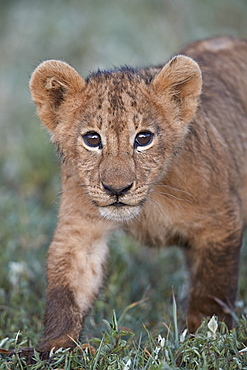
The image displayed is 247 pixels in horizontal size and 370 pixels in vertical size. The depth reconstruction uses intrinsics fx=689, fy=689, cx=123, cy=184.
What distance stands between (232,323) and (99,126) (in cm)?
191

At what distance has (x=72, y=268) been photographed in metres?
4.92

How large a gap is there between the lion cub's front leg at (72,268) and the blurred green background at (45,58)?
691 millimetres

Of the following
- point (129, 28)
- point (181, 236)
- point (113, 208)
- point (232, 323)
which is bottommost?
point (232, 323)

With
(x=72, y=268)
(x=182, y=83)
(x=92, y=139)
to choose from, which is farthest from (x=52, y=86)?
(x=72, y=268)

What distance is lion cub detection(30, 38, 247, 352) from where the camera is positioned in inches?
175

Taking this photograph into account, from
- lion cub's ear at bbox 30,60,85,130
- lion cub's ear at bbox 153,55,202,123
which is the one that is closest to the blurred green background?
lion cub's ear at bbox 30,60,85,130

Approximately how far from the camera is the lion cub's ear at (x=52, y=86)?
467 centimetres

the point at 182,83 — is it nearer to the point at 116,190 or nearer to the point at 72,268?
the point at 116,190

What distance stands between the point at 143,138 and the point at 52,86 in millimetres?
783

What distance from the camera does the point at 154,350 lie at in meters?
4.36

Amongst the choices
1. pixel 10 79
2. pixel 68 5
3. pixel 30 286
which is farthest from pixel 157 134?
pixel 68 5

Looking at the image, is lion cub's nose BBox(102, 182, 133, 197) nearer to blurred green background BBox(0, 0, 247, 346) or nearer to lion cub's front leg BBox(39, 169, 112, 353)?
lion cub's front leg BBox(39, 169, 112, 353)

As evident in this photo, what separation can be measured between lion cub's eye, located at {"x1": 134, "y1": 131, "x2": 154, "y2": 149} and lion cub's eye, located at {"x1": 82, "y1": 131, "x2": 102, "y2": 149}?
0.79ft

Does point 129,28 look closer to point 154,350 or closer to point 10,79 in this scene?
point 10,79
